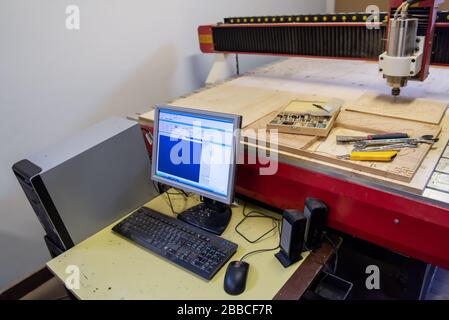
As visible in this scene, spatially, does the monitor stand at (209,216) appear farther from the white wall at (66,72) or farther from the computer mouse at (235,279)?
the white wall at (66,72)

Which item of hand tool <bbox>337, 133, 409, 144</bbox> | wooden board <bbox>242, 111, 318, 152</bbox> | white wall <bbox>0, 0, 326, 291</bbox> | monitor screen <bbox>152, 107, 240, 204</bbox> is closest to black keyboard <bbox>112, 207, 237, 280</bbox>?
monitor screen <bbox>152, 107, 240, 204</bbox>

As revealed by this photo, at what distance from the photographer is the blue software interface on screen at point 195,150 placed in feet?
3.40

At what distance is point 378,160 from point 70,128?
1.28 m

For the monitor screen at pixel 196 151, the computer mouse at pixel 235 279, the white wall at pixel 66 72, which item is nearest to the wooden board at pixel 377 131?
the monitor screen at pixel 196 151

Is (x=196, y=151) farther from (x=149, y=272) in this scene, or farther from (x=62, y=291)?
(x=62, y=291)

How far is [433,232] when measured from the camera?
798mm

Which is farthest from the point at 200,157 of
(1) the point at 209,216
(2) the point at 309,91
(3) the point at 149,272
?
(2) the point at 309,91

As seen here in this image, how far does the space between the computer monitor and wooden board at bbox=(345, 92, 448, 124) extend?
52cm

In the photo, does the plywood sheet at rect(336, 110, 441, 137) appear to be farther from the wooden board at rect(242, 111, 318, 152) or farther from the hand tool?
the wooden board at rect(242, 111, 318, 152)

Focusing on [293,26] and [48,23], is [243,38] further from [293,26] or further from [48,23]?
[48,23]

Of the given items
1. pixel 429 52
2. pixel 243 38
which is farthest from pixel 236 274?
pixel 243 38

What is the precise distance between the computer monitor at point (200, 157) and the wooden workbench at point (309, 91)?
18 centimetres

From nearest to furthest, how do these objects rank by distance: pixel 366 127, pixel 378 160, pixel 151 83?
pixel 378 160 < pixel 366 127 < pixel 151 83

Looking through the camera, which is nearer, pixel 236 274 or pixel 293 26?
pixel 236 274
